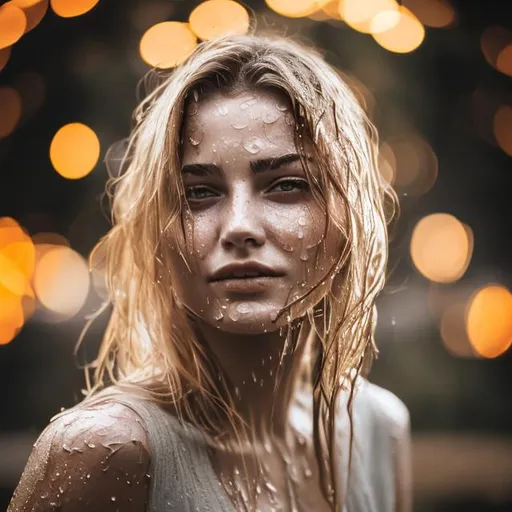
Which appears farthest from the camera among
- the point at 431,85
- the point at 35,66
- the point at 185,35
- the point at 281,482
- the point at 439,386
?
the point at 439,386

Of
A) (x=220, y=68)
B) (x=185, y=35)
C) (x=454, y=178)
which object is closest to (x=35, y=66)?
(x=185, y=35)

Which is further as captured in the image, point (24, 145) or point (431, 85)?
point (431, 85)

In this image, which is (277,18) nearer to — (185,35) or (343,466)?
(185,35)

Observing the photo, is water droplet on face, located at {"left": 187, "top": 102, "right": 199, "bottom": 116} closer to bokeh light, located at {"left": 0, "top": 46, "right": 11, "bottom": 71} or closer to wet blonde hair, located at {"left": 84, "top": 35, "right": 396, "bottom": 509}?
wet blonde hair, located at {"left": 84, "top": 35, "right": 396, "bottom": 509}

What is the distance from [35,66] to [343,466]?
2.48 feet

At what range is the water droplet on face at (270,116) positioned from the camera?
83 centimetres

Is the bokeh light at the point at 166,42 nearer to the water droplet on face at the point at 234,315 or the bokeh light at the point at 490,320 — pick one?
the water droplet on face at the point at 234,315

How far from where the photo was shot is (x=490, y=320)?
1.87 metres

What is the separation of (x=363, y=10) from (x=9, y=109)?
1.91 ft

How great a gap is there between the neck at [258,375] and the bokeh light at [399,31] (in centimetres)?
70

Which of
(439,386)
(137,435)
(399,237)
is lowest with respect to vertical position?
(439,386)

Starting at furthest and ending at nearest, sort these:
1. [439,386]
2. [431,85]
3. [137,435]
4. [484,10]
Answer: [439,386] < [431,85] < [484,10] < [137,435]

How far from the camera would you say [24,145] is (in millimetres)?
1397

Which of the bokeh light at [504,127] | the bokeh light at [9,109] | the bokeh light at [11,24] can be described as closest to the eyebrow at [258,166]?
the bokeh light at [11,24]
